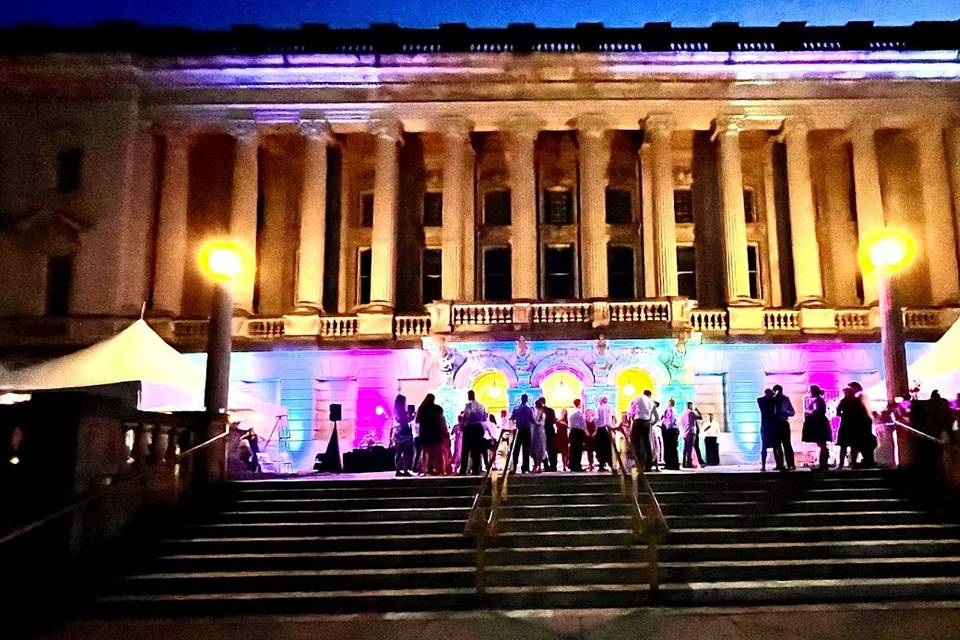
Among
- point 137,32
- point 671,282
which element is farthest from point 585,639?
point 137,32

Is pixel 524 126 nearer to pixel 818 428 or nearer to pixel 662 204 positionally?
pixel 662 204

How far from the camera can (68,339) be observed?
27000mm

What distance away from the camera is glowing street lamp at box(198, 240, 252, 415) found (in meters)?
14.2

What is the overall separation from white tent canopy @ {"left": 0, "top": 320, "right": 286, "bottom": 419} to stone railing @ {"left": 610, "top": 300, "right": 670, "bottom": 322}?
12.9 m

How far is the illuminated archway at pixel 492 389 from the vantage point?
25.1 metres

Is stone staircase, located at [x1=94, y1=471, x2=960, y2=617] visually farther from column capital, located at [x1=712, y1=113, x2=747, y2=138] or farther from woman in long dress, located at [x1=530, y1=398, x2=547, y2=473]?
column capital, located at [x1=712, y1=113, x2=747, y2=138]

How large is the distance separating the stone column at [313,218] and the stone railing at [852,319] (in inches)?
690

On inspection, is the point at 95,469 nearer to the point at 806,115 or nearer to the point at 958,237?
the point at 806,115

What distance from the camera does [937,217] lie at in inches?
1104

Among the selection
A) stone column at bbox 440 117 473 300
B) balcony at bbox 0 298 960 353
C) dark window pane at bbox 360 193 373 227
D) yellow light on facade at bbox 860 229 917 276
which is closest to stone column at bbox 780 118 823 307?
balcony at bbox 0 298 960 353

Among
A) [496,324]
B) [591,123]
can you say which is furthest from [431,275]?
[591,123]

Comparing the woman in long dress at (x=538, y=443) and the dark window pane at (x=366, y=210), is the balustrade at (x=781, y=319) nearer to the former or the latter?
the woman in long dress at (x=538, y=443)

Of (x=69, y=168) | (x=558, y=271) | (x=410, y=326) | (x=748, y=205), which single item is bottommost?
(x=410, y=326)

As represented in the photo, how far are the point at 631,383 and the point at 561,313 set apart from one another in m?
3.11
